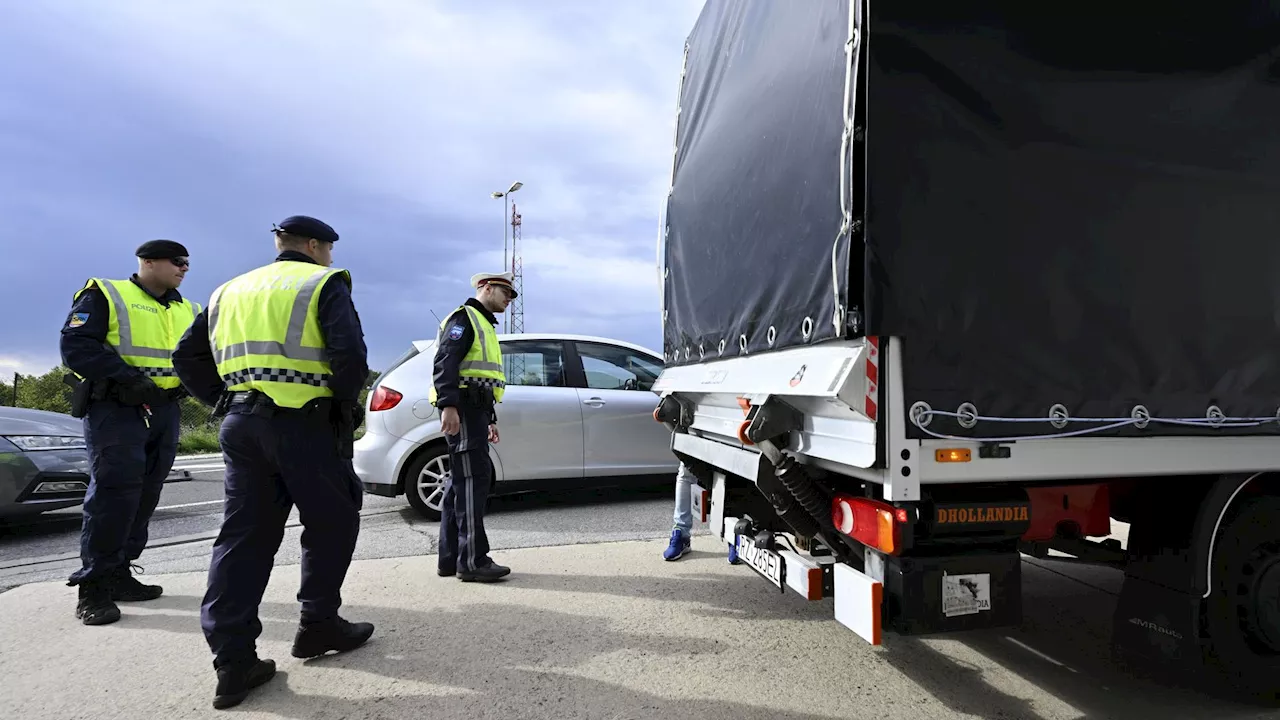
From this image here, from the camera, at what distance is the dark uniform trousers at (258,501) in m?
2.77

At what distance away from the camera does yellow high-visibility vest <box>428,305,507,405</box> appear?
4230 mm

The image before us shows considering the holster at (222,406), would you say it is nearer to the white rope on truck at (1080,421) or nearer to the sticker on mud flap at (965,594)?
the white rope on truck at (1080,421)

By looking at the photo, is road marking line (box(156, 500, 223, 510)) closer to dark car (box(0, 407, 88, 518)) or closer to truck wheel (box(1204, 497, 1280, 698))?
dark car (box(0, 407, 88, 518))

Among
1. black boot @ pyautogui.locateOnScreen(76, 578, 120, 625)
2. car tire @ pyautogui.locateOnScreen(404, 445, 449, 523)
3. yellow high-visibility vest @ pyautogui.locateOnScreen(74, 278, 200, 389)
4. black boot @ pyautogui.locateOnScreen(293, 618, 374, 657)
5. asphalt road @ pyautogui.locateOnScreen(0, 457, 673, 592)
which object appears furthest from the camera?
car tire @ pyautogui.locateOnScreen(404, 445, 449, 523)

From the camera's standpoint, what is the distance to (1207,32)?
2604mm

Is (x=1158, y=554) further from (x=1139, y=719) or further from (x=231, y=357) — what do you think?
(x=231, y=357)

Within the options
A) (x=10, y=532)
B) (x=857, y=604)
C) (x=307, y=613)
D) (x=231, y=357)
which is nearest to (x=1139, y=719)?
(x=857, y=604)

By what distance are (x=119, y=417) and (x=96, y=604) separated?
3.22ft

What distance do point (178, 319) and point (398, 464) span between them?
2076 millimetres

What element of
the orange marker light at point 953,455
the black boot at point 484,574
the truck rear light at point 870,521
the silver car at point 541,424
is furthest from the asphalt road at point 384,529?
the orange marker light at point 953,455

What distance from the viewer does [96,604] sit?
3.61 m

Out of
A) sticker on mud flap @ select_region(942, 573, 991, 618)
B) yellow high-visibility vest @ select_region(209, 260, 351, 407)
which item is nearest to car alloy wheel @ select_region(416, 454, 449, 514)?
yellow high-visibility vest @ select_region(209, 260, 351, 407)

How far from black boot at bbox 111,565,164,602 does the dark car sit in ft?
7.07

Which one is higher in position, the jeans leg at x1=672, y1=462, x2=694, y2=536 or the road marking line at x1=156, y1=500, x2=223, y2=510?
the jeans leg at x1=672, y1=462, x2=694, y2=536
